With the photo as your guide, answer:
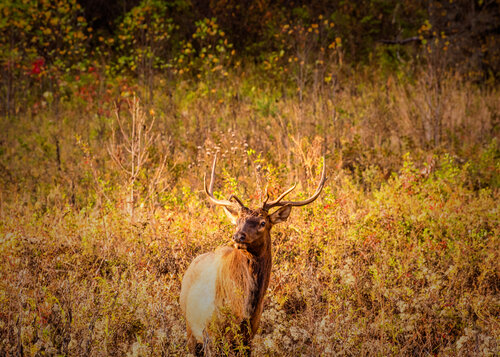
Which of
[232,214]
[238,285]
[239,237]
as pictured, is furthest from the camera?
[232,214]

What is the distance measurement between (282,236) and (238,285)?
168 cm

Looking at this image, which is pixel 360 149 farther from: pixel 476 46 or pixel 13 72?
pixel 13 72

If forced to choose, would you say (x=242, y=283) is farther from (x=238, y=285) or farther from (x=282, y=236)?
(x=282, y=236)

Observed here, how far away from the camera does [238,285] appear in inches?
132

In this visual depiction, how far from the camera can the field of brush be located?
3.56 m

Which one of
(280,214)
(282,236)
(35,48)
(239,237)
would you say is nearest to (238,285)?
(239,237)

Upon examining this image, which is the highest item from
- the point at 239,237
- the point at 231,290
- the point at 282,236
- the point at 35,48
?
the point at 239,237

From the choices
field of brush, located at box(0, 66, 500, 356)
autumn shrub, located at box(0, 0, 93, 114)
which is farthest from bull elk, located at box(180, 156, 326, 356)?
autumn shrub, located at box(0, 0, 93, 114)

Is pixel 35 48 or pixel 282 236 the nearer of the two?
pixel 282 236

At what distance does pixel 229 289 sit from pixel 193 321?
345 millimetres

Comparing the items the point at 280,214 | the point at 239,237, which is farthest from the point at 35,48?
the point at 239,237

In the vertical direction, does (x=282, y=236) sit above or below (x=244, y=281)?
below

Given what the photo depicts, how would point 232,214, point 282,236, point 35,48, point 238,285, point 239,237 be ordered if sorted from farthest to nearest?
point 35,48 < point 282,236 < point 232,214 < point 238,285 < point 239,237

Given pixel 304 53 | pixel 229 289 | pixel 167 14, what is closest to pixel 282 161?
pixel 304 53
